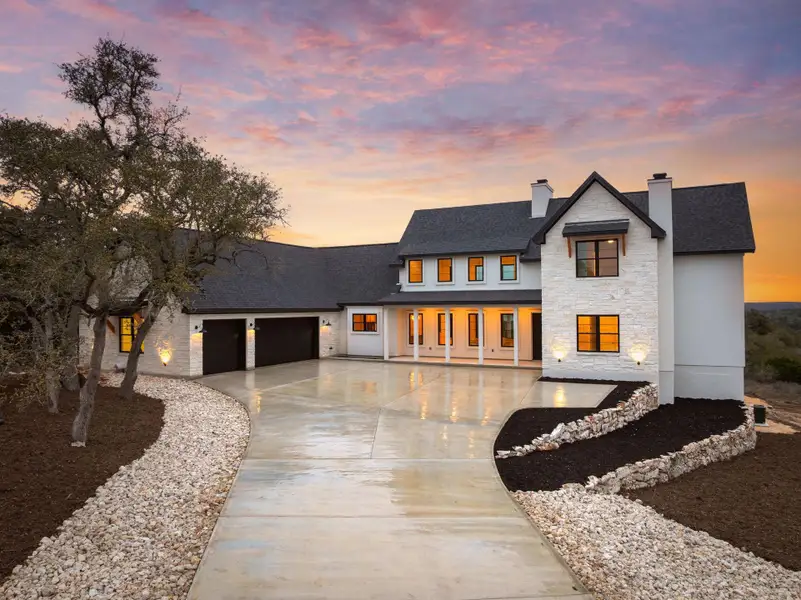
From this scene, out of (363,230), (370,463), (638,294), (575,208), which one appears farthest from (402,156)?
(370,463)

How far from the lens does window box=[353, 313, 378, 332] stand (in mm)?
25641

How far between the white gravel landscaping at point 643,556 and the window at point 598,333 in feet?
35.2

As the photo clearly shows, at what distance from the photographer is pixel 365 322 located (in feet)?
84.9

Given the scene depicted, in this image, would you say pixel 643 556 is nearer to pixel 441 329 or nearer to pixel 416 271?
pixel 441 329

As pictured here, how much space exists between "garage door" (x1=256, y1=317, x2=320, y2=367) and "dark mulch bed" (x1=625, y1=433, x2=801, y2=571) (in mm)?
17273

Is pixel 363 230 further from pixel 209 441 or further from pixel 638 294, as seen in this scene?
pixel 209 441

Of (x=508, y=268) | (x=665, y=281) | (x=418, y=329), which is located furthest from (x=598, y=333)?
(x=418, y=329)

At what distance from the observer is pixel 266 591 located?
471 centimetres

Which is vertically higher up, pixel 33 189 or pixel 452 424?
pixel 33 189

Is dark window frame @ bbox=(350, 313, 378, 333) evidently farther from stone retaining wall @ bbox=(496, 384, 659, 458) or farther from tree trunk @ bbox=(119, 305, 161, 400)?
stone retaining wall @ bbox=(496, 384, 659, 458)

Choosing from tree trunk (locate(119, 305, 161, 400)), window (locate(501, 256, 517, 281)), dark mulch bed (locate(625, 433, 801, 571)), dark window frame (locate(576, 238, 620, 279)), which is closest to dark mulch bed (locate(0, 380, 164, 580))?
tree trunk (locate(119, 305, 161, 400))

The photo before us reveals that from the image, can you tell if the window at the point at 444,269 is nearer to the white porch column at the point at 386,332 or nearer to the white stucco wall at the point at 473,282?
the white stucco wall at the point at 473,282

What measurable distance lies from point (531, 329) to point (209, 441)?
54.6ft

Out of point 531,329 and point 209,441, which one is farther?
point 531,329
